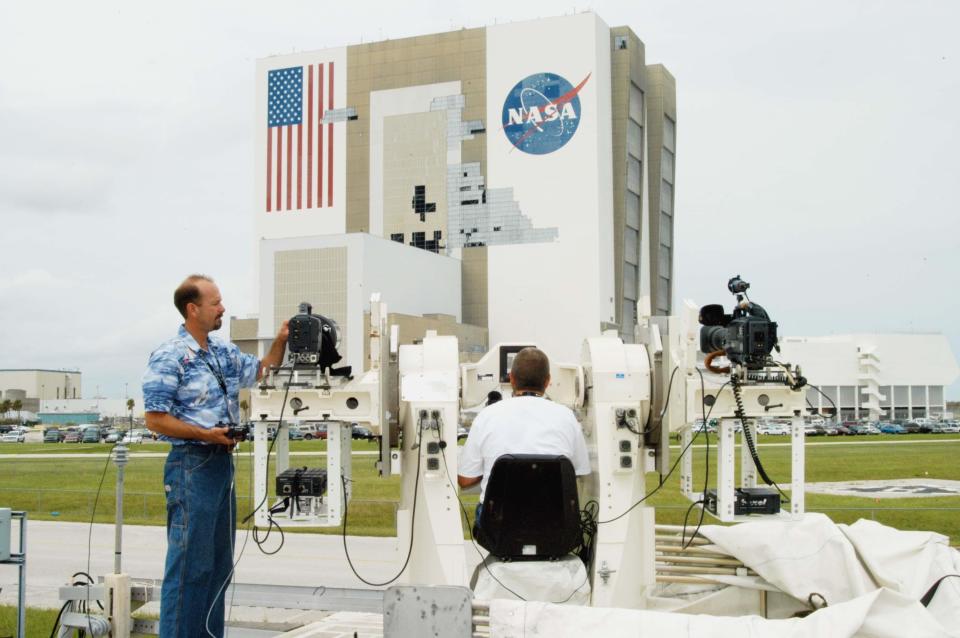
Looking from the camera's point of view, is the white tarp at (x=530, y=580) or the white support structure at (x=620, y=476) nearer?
the white tarp at (x=530, y=580)

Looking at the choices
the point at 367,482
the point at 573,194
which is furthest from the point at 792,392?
the point at 573,194

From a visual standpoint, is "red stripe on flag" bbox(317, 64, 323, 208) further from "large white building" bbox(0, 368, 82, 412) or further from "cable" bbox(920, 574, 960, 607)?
"large white building" bbox(0, 368, 82, 412)

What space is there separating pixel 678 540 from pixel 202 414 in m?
3.78

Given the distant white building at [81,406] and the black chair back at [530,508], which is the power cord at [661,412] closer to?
the black chair back at [530,508]

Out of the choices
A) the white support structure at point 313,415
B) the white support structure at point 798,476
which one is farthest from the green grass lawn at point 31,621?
the white support structure at point 798,476

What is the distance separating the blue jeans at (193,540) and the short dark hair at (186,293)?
2.72 feet

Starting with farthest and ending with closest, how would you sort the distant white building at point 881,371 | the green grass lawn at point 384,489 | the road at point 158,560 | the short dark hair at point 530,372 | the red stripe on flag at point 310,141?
1. the distant white building at point 881,371
2. the red stripe on flag at point 310,141
3. the green grass lawn at point 384,489
4. the road at point 158,560
5. the short dark hair at point 530,372

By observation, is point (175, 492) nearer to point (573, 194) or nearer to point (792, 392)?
point (792, 392)

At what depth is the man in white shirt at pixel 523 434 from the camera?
16.6 feet

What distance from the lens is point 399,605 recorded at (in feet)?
12.9

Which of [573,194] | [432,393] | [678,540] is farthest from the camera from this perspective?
[573,194]

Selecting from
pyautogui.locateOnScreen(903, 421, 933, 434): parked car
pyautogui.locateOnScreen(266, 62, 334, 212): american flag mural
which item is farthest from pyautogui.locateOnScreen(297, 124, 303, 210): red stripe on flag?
pyautogui.locateOnScreen(903, 421, 933, 434): parked car

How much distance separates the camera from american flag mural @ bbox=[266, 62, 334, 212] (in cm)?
6894

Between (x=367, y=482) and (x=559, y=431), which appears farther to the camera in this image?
(x=367, y=482)
